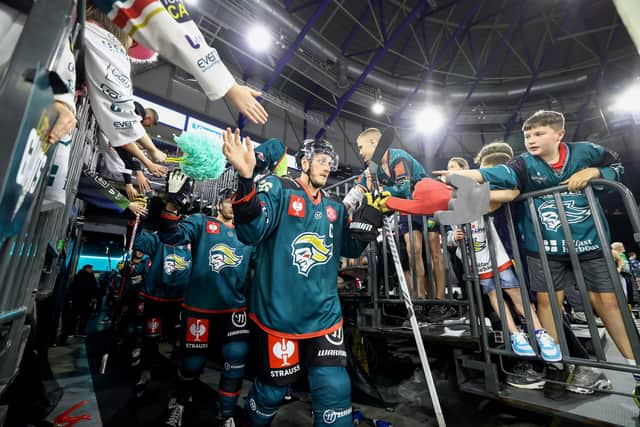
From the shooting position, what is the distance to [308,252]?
6.63 ft

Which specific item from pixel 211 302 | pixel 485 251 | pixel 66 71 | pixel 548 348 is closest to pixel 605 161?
pixel 485 251

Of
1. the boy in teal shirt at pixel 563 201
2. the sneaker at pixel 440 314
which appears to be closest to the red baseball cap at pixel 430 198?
the boy in teal shirt at pixel 563 201

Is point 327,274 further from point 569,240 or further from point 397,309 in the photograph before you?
point 397,309

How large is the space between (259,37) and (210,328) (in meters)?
8.28

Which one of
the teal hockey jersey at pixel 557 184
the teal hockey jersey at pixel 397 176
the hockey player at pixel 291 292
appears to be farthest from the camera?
the teal hockey jersey at pixel 397 176

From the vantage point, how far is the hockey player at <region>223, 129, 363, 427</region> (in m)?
1.72

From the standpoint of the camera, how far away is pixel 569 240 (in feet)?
6.64

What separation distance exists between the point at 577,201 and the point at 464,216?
→ 1.72 m

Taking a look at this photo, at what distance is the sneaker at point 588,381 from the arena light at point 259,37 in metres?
9.52

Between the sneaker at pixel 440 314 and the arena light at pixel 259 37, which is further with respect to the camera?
the arena light at pixel 259 37

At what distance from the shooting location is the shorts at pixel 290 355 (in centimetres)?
180

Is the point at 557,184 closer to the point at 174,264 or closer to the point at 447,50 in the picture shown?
the point at 174,264

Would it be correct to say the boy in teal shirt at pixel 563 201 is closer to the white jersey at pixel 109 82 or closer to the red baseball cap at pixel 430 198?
the red baseball cap at pixel 430 198

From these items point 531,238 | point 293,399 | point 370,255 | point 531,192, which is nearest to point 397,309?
point 370,255
